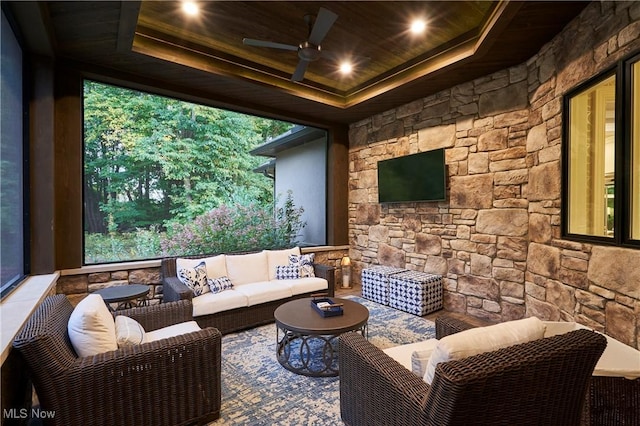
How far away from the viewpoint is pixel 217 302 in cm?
341

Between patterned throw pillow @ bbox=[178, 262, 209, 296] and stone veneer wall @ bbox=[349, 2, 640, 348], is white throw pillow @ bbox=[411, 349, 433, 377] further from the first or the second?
patterned throw pillow @ bbox=[178, 262, 209, 296]

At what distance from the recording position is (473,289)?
4.00m

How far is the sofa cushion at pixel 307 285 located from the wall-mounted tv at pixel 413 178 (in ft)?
6.00

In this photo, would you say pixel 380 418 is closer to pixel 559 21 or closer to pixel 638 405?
pixel 638 405

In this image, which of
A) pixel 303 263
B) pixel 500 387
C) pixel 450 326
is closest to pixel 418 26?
pixel 450 326

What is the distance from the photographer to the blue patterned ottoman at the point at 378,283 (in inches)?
179

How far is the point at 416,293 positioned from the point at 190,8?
4.20m

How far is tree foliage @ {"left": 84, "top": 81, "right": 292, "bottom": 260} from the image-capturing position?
4266 millimetres

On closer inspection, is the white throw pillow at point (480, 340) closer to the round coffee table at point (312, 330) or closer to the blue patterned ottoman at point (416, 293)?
the round coffee table at point (312, 330)

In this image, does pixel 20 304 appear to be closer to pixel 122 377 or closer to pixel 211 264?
pixel 122 377

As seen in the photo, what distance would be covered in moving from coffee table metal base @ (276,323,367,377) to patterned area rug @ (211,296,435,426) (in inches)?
2.3

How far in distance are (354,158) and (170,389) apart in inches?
189

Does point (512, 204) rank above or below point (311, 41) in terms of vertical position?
below

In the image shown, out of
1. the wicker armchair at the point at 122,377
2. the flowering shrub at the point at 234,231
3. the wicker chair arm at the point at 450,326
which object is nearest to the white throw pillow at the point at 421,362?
the wicker chair arm at the point at 450,326
